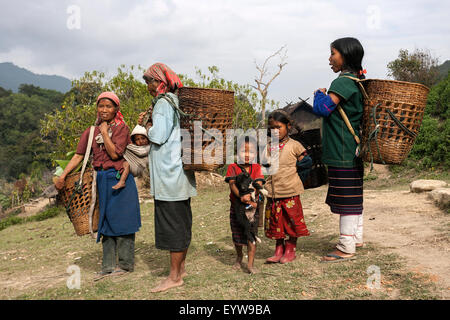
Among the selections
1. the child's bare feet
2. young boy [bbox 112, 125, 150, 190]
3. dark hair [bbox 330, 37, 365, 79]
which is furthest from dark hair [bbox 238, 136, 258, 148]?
the child's bare feet

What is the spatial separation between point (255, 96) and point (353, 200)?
1088 cm

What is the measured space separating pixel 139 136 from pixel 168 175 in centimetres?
57

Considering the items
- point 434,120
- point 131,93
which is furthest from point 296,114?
point 131,93

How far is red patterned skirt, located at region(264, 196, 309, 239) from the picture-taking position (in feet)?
12.7

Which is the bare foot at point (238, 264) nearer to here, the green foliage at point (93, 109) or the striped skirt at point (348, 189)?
the striped skirt at point (348, 189)

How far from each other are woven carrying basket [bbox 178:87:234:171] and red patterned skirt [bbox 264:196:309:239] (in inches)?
42.2

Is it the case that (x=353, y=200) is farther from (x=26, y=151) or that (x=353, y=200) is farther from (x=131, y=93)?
(x=26, y=151)

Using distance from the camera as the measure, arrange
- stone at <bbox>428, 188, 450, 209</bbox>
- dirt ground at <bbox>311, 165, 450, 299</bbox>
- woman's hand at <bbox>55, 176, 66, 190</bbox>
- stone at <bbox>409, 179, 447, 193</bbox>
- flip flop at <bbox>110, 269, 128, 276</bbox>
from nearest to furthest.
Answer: dirt ground at <bbox>311, 165, 450, 299</bbox> < woman's hand at <bbox>55, 176, 66, 190</bbox> < flip flop at <bbox>110, 269, 128, 276</bbox> < stone at <bbox>428, 188, 450, 209</bbox> < stone at <bbox>409, 179, 447, 193</bbox>

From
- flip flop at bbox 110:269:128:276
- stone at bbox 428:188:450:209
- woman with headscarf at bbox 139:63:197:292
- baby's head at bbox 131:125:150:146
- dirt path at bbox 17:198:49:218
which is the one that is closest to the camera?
woman with headscarf at bbox 139:63:197:292

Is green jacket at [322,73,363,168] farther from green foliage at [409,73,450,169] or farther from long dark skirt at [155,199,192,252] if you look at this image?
green foliage at [409,73,450,169]

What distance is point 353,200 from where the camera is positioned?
3711mm

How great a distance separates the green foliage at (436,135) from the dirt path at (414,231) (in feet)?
14.7

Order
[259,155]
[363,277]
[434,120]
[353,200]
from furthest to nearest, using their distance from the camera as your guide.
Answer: [434,120] → [259,155] → [353,200] → [363,277]

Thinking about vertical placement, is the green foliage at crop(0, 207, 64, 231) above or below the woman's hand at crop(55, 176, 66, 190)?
below
